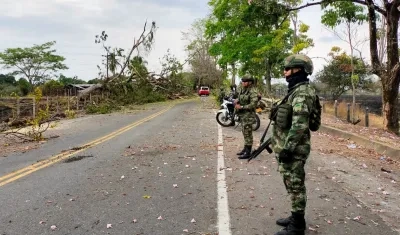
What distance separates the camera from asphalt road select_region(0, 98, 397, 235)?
444cm

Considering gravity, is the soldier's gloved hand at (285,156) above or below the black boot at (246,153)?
above

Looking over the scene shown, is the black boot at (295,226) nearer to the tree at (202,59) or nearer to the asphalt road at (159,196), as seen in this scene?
the asphalt road at (159,196)

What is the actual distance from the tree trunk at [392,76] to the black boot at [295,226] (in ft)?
34.8

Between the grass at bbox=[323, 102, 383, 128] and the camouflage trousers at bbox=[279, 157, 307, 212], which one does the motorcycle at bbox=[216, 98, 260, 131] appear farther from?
the camouflage trousers at bbox=[279, 157, 307, 212]

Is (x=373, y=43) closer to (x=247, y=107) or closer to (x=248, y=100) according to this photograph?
(x=248, y=100)

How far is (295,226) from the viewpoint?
4109 mm

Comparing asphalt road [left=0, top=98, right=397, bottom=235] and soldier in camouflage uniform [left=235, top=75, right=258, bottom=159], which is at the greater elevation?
soldier in camouflage uniform [left=235, top=75, right=258, bottom=159]

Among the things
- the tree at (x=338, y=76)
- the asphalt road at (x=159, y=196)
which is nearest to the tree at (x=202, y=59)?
the tree at (x=338, y=76)

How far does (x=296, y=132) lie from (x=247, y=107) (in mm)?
4980

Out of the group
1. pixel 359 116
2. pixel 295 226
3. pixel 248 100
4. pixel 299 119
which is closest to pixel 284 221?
pixel 295 226

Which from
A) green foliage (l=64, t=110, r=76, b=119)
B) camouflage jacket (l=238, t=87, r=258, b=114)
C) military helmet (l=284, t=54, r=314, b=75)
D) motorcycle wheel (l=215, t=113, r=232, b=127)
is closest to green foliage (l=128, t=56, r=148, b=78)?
green foliage (l=64, t=110, r=76, b=119)

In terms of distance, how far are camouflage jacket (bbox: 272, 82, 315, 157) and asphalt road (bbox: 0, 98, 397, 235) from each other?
921 mm

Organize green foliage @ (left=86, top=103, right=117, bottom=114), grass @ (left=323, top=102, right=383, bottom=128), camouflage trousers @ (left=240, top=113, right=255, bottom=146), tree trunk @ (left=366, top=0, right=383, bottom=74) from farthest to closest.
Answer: green foliage @ (left=86, top=103, right=117, bottom=114) → grass @ (left=323, top=102, right=383, bottom=128) → tree trunk @ (left=366, top=0, right=383, bottom=74) → camouflage trousers @ (left=240, top=113, right=255, bottom=146)

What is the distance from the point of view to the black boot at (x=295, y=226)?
408 centimetres
